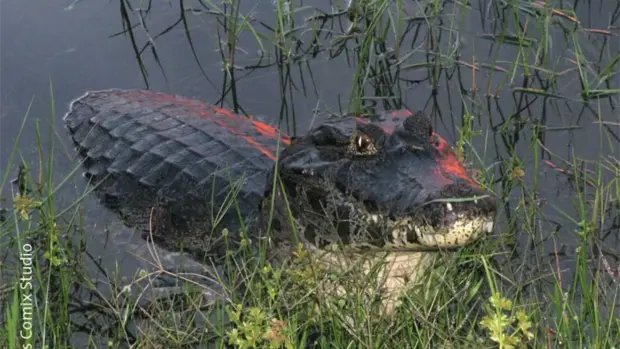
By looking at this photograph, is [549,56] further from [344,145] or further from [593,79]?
[344,145]

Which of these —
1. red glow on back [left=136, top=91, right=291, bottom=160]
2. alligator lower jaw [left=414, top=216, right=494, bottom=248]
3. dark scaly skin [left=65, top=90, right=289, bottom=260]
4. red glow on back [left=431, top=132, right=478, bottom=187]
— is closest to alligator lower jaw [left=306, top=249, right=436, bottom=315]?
alligator lower jaw [left=414, top=216, right=494, bottom=248]

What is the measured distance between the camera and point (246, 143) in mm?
5477

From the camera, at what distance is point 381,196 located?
3.93m

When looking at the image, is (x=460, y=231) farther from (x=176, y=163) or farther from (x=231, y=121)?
(x=231, y=121)

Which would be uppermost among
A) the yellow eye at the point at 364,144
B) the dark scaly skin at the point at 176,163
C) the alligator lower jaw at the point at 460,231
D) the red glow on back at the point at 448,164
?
the yellow eye at the point at 364,144

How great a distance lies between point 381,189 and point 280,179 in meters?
0.52

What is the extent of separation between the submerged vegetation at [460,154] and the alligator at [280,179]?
0.19 meters

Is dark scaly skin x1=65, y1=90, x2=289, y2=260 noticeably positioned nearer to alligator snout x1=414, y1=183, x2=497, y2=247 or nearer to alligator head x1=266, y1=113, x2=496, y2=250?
alligator head x1=266, y1=113, x2=496, y2=250

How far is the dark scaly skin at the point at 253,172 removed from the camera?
153 inches

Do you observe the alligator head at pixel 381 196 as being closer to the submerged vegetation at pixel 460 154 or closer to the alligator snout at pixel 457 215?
the alligator snout at pixel 457 215

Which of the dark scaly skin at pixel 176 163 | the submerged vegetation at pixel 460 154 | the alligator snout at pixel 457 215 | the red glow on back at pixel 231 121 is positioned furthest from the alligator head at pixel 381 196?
the red glow on back at pixel 231 121

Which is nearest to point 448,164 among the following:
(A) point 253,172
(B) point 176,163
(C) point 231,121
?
(A) point 253,172

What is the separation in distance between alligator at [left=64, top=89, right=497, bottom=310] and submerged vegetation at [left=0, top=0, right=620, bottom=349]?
0.19m

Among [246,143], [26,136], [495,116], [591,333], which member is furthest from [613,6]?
[26,136]
